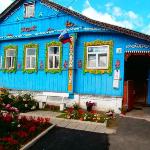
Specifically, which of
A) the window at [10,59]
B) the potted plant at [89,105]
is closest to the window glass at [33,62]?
the window at [10,59]

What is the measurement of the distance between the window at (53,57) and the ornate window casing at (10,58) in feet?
9.23

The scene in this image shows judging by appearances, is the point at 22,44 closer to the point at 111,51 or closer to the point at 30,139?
the point at 111,51

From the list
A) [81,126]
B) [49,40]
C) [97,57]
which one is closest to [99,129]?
[81,126]

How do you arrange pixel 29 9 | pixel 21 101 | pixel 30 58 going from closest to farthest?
1. pixel 21 101
2. pixel 30 58
3. pixel 29 9

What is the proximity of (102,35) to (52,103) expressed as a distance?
4991 millimetres

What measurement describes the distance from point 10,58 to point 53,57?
Result: 12.2 ft

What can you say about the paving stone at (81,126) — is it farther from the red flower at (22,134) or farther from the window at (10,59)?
the window at (10,59)

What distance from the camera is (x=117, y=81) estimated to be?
16.0m

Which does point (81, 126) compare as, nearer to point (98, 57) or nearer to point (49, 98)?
point (98, 57)

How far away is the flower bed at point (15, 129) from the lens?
29.8ft

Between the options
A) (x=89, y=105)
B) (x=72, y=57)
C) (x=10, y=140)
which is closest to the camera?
(x=10, y=140)

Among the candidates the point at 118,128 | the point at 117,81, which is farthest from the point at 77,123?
the point at 117,81

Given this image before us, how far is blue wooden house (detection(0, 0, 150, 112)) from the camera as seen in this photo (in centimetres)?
1602

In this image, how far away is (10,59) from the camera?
20453 mm
